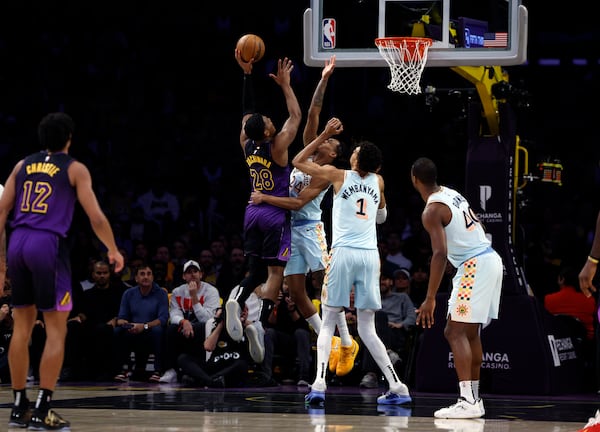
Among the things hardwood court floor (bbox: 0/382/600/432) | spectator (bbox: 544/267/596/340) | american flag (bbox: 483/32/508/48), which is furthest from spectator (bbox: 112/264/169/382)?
american flag (bbox: 483/32/508/48)

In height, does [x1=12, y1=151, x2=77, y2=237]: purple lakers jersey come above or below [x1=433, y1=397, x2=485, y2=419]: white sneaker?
above

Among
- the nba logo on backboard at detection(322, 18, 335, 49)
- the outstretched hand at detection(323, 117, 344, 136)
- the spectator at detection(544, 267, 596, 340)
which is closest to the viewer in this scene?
→ the outstretched hand at detection(323, 117, 344, 136)

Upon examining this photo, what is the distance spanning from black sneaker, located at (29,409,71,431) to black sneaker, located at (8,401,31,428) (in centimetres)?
16

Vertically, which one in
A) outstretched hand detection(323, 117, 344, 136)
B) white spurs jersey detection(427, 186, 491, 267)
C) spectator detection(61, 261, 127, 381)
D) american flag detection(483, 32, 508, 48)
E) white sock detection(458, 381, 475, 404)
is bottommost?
spectator detection(61, 261, 127, 381)

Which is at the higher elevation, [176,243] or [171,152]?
[171,152]

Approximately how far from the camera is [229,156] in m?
18.0

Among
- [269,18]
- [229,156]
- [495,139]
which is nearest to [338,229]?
[495,139]

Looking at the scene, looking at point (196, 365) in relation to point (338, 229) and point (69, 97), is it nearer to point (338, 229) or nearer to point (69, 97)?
point (338, 229)

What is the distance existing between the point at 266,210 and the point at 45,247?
10.4 feet

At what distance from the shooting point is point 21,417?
22.3 feet

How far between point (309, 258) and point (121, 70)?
10500 mm

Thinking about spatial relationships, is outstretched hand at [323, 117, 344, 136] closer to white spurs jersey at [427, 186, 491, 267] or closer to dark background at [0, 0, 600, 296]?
white spurs jersey at [427, 186, 491, 267]

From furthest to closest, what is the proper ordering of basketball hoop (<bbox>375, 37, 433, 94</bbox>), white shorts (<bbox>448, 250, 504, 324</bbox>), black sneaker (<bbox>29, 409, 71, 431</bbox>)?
basketball hoop (<bbox>375, 37, 433, 94</bbox>) < white shorts (<bbox>448, 250, 504, 324</bbox>) < black sneaker (<bbox>29, 409, 71, 431</bbox>)

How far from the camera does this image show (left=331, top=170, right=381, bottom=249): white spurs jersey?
355 inches
